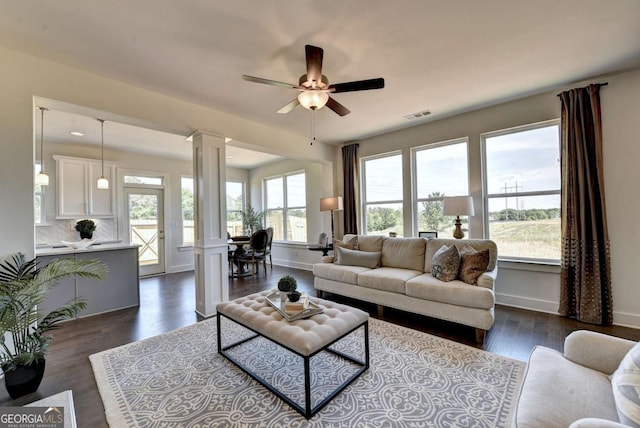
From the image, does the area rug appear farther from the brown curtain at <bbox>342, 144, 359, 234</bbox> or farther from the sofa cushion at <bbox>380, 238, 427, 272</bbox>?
the brown curtain at <bbox>342, 144, 359, 234</bbox>

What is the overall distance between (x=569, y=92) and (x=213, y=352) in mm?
4826

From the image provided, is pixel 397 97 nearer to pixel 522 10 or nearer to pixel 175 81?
pixel 522 10

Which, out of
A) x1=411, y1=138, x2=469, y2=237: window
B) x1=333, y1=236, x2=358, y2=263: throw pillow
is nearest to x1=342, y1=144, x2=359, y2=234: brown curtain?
x1=333, y1=236, x2=358, y2=263: throw pillow

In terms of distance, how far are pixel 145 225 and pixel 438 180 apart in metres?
6.13

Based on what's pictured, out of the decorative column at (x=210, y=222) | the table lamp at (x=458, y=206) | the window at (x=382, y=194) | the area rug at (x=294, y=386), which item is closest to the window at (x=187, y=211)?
the decorative column at (x=210, y=222)

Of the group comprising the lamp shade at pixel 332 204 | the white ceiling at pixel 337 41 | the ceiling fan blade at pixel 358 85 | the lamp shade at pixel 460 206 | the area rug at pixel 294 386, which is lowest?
the area rug at pixel 294 386

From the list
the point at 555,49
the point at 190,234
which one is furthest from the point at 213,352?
the point at 190,234

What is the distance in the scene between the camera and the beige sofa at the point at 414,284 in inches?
106

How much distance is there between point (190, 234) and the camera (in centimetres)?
662

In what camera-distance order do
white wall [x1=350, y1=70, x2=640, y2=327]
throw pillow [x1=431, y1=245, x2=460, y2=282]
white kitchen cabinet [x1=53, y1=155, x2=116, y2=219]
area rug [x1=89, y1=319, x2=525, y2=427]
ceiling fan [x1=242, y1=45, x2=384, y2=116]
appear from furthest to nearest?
white kitchen cabinet [x1=53, y1=155, x2=116, y2=219]
throw pillow [x1=431, y1=245, x2=460, y2=282]
white wall [x1=350, y1=70, x2=640, y2=327]
ceiling fan [x1=242, y1=45, x2=384, y2=116]
area rug [x1=89, y1=319, x2=525, y2=427]

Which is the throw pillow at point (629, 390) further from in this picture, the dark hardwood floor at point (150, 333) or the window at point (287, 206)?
the window at point (287, 206)

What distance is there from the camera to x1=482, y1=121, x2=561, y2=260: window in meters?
3.44

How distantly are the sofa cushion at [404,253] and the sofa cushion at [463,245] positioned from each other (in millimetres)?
73

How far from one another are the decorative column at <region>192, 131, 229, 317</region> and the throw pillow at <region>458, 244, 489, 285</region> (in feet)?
9.96
